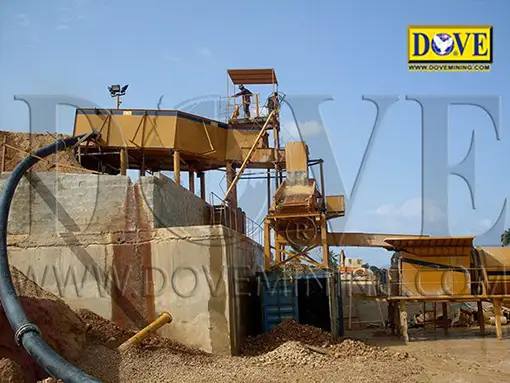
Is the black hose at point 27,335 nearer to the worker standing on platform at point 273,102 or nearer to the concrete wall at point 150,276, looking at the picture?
the concrete wall at point 150,276

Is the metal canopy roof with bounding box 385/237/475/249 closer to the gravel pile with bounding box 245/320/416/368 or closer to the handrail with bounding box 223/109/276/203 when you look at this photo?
the gravel pile with bounding box 245/320/416/368

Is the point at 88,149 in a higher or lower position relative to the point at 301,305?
higher

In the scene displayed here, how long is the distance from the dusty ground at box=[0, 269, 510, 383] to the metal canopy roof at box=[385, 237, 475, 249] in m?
3.72

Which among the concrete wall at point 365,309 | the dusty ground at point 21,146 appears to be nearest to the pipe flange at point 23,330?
the dusty ground at point 21,146

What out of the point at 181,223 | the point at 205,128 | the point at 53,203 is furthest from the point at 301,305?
the point at 53,203

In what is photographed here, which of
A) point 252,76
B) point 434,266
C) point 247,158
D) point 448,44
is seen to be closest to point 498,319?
point 434,266

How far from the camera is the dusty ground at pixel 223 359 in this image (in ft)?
31.1

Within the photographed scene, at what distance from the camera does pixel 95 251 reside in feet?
41.3

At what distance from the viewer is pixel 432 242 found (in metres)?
16.7

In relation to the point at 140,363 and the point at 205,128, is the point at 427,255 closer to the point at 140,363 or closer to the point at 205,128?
the point at 205,128

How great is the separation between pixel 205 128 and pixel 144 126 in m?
2.44

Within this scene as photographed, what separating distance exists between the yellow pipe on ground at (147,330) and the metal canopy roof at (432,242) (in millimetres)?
8246

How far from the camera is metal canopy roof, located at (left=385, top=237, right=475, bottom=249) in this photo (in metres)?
16.6

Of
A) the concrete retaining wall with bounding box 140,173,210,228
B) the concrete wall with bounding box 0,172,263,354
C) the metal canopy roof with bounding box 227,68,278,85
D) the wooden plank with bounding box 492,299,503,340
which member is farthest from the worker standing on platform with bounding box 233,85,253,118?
the wooden plank with bounding box 492,299,503,340
